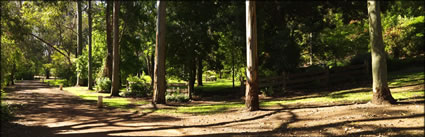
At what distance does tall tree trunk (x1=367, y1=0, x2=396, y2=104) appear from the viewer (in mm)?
9742

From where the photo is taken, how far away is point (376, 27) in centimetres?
984

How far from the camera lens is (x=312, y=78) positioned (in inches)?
815

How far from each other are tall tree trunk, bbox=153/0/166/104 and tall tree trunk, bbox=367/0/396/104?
1058 centimetres

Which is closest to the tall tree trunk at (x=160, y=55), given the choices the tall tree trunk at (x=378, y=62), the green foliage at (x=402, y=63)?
the tall tree trunk at (x=378, y=62)

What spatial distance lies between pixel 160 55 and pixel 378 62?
1099 centimetres

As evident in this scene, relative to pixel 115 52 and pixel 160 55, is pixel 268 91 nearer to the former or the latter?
pixel 160 55

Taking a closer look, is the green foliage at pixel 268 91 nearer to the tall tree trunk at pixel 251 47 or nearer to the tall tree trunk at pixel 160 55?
the tall tree trunk at pixel 160 55

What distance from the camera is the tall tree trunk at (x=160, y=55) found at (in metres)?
16.6

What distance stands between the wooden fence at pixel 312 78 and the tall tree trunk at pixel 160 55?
6883 millimetres

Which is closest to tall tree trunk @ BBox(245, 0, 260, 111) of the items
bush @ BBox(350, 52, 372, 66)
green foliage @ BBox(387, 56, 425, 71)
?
bush @ BBox(350, 52, 372, 66)

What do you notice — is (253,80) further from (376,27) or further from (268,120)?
(376,27)

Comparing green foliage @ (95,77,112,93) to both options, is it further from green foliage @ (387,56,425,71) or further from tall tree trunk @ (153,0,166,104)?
green foliage @ (387,56,425,71)

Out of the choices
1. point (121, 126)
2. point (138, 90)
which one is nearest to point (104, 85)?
point (138, 90)

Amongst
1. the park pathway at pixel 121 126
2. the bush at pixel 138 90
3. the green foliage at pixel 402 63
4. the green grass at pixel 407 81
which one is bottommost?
the park pathway at pixel 121 126
